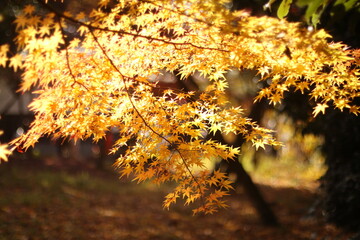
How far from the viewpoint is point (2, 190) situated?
8.09m

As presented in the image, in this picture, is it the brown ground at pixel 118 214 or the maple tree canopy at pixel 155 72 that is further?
the brown ground at pixel 118 214

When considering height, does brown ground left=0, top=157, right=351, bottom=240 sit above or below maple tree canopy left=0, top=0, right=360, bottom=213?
below

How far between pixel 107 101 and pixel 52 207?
5.45 metres

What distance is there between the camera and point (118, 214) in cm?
772

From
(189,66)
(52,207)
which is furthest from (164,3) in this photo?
(52,207)

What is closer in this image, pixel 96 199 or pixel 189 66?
pixel 189 66

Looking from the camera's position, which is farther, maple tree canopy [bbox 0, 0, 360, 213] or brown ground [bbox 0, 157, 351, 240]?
brown ground [bbox 0, 157, 351, 240]

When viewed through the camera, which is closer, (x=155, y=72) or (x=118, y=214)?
(x=155, y=72)

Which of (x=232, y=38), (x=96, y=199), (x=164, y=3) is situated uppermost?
(x=164, y=3)

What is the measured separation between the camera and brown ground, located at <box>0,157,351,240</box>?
636cm

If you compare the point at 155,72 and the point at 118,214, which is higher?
the point at 155,72

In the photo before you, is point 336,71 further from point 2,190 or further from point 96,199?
point 2,190

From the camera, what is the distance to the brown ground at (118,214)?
20.9ft

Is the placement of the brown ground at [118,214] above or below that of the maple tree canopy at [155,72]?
below
